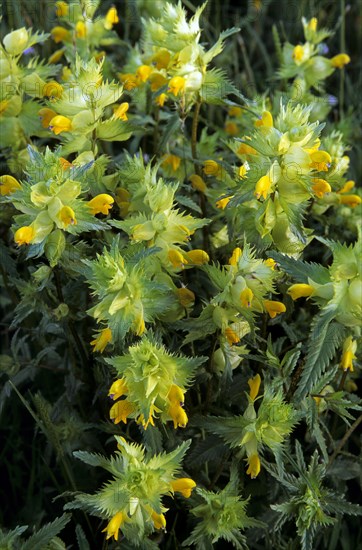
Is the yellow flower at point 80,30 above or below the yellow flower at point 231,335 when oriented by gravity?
above

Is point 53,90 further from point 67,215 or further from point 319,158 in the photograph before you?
point 319,158

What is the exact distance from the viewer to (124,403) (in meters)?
1.03

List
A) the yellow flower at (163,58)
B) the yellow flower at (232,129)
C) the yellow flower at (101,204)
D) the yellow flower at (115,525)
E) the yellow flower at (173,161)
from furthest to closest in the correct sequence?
the yellow flower at (232,129) < the yellow flower at (173,161) < the yellow flower at (163,58) < the yellow flower at (101,204) < the yellow flower at (115,525)

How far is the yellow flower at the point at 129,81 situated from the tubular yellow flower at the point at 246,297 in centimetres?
52

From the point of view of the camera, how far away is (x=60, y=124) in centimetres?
114

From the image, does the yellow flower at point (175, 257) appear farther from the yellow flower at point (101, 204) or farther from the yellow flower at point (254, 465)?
the yellow flower at point (254, 465)

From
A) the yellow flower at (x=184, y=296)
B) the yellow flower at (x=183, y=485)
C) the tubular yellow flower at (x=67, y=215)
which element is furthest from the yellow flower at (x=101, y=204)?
the yellow flower at (x=183, y=485)

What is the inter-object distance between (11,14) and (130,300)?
1310 millimetres

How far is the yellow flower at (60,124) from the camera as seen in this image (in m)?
1.14

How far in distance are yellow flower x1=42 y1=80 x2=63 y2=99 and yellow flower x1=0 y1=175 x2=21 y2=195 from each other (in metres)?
0.19

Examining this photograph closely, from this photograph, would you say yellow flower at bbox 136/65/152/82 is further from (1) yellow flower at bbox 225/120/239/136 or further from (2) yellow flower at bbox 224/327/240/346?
(2) yellow flower at bbox 224/327/240/346

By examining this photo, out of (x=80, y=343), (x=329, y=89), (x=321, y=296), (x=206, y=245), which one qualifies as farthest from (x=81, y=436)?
(x=329, y=89)

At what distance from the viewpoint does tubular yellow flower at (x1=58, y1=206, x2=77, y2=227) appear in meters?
1.02

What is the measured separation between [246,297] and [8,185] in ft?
1.45
